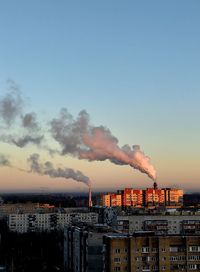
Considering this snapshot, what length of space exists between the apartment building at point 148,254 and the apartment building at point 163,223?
1486 cm

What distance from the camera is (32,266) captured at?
31344 mm

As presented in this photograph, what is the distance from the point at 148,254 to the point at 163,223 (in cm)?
1534

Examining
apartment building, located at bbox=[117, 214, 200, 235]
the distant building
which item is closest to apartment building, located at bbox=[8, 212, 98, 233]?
the distant building

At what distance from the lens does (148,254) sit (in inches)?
764

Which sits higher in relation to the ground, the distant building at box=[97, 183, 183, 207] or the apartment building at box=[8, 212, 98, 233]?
the distant building at box=[97, 183, 183, 207]

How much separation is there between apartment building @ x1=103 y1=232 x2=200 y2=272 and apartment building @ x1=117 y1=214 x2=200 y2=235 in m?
14.9

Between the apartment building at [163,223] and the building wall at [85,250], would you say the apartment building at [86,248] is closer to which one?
the building wall at [85,250]

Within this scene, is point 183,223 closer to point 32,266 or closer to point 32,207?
point 32,266

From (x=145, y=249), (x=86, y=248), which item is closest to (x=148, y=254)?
(x=145, y=249)

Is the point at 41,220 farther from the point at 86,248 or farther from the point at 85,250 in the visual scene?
the point at 86,248

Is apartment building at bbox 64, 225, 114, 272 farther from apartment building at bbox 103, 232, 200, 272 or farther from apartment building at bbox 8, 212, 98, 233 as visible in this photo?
apartment building at bbox 8, 212, 98, 233

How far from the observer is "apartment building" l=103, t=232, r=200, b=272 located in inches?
763

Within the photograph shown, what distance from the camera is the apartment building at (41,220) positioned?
53594mm

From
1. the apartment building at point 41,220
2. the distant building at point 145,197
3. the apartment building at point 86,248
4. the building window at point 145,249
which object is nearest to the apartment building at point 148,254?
the building window at point 145,249
